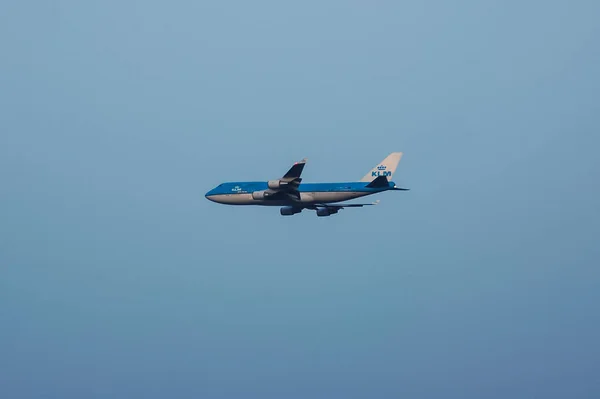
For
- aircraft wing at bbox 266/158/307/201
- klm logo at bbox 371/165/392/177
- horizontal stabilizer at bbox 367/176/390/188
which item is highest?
klm logo at bbox 371/165/392/177

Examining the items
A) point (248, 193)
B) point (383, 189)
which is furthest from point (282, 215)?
point (383, 189)

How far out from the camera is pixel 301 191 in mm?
125062

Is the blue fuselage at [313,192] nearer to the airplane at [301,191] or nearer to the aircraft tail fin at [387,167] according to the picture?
the airplane at [301,191]

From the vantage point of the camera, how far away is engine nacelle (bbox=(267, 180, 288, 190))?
12019 centimetres

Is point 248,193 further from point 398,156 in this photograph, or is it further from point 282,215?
Answer: point 398,156

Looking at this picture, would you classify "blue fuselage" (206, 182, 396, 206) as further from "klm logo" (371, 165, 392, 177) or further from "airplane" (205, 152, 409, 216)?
"klm logo" (371, 165, 392, 177)

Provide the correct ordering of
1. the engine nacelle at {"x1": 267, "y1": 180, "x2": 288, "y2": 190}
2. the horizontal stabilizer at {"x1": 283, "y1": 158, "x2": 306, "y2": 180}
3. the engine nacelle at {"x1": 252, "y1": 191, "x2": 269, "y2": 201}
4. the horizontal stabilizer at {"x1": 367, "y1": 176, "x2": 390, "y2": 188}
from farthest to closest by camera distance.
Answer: the engine nacelle at {"x1": 252, "y1": 191, "x2": 269, "y2": 201} < the engine nacelle at {"x1": 267, "y1": 180, "x2": 288, "y2": 190} < the horizontal stabilizer at {"x1": 367, "y1": 176, "x2": 390, "y2": 188} < the horizontal stabilizer at {"x1": 283, "y1": 158, "x2": 306, "y2": 180}

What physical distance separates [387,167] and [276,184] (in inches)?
643

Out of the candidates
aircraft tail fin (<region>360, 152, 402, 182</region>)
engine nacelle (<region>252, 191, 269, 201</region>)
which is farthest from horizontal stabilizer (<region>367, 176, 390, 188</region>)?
engine nacelle (<region>252, 191, 269, 201</region>)

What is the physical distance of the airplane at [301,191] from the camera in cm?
11994

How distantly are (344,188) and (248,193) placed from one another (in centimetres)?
1382

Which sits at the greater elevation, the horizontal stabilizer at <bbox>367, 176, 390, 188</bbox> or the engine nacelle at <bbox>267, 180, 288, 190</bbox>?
the engine nacelle at <bbox>267, 180, 288, 190</bbox>

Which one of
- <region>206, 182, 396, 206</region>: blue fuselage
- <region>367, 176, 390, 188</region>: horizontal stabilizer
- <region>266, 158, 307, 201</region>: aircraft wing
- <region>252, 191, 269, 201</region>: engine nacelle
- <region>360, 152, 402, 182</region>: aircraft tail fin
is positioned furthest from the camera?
<region>360, 152, 402, 182</region>: aircraft tail fin

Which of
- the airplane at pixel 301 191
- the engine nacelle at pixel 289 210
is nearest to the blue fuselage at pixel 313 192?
the airplane at pixel 301 191
